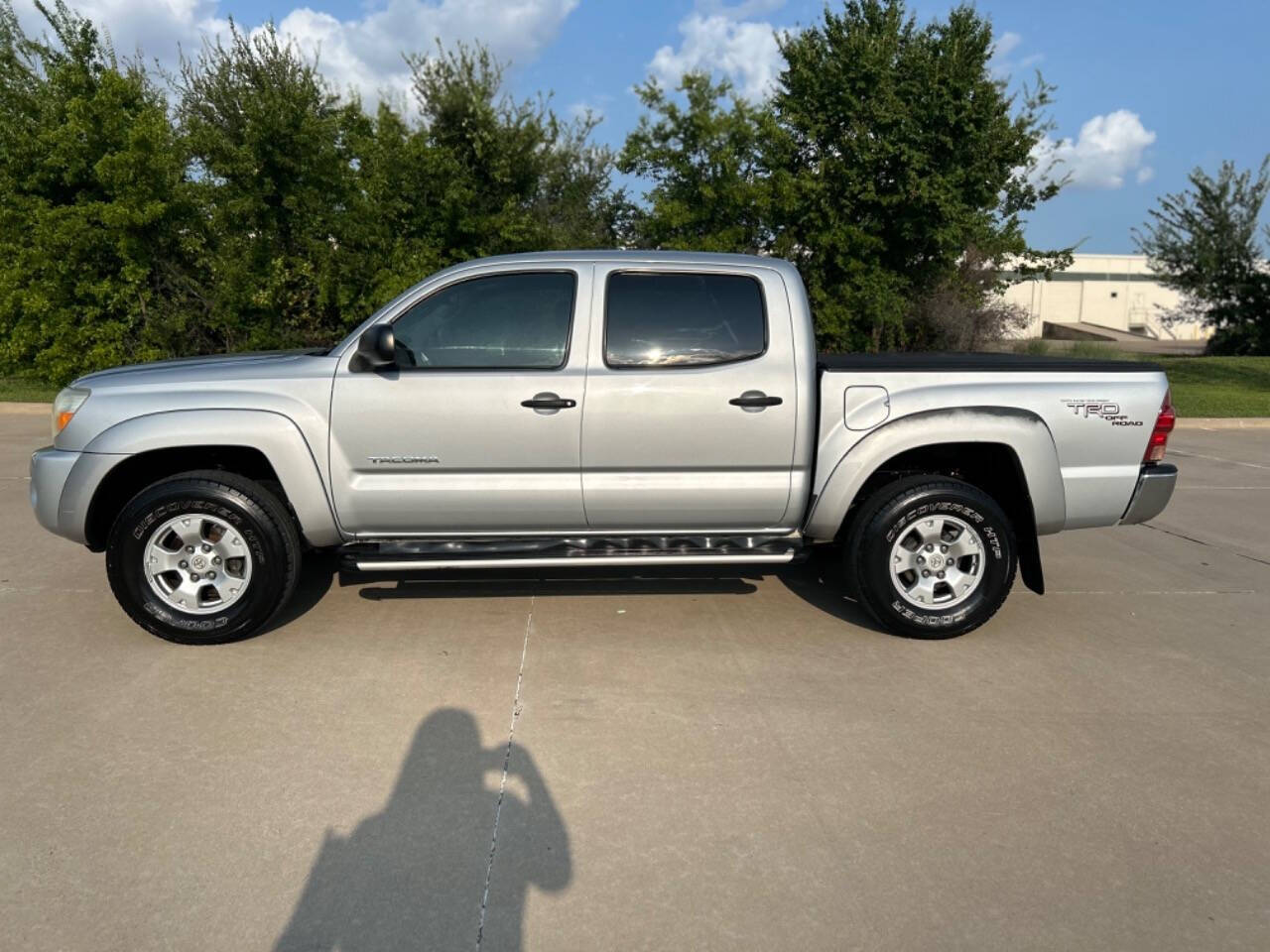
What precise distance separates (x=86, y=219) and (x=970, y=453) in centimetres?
1432

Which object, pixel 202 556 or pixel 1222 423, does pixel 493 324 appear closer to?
pixel 202 556

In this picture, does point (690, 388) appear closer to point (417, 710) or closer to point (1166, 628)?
point (417, 710)

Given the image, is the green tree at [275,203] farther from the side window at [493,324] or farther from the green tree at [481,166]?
the side window at [493,324]

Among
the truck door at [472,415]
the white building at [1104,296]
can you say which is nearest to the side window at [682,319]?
the truck door at [472,415]

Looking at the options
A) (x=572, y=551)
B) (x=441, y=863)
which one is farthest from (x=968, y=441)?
(x=441, y=863)

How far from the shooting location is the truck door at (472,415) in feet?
15.1

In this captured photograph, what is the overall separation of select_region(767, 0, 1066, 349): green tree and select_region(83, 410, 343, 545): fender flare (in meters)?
13.3

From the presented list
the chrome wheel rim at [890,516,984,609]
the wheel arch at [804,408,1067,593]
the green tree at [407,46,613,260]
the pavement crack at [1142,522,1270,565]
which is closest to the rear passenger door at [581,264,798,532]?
the wheel arch at [804,408,1067,593]

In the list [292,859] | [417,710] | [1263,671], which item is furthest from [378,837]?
[1263,671]

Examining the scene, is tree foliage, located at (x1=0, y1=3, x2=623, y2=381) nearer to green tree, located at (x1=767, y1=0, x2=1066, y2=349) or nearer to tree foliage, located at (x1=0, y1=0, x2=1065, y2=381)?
tree foliage, located at (x1=0, y1=0, x2=1065, y2=381)

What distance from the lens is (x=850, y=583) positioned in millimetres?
4934

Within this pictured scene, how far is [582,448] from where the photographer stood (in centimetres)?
470

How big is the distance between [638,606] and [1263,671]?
3.16 meters

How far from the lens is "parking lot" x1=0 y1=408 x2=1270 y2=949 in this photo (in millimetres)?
2713
